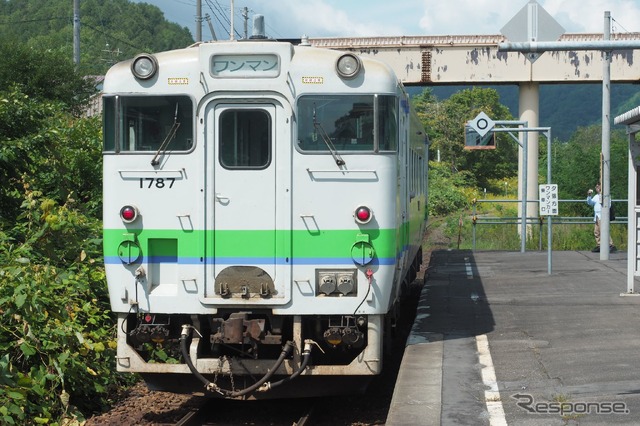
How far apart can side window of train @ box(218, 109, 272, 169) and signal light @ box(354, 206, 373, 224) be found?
3.06 ft

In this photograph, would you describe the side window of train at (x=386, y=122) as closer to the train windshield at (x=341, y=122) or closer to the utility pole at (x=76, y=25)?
the train windshield at (x=341, y=122)

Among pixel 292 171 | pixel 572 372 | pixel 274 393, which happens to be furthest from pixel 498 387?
pixel 292 171

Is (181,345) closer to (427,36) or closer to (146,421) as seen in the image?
(146,421)

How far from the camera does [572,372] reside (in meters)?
8.61

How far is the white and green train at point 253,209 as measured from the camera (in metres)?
8.41

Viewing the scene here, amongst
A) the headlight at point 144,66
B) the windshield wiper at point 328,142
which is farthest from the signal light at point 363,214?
the headlight at point 144,66

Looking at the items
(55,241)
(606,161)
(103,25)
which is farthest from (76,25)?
(103,25)

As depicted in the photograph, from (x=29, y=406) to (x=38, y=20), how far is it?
74214mm

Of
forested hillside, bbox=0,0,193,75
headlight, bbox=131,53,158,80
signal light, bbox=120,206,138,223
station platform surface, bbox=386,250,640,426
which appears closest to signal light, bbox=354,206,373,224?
station platform surface, bbox=386,250,640,426

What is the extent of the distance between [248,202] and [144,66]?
156cm

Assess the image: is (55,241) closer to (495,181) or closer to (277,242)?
(277,242)

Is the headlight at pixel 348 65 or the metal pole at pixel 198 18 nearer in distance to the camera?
the headlight at pixel 348 65

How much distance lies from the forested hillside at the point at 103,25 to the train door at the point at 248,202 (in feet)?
210

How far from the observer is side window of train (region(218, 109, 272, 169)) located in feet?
28.0
